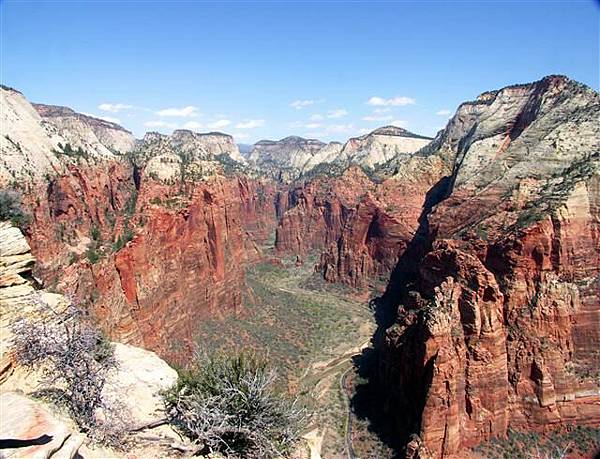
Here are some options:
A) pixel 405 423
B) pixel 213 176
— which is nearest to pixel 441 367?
pixel 405 423

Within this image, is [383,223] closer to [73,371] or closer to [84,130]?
[73,371]

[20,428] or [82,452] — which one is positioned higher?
[20,428]

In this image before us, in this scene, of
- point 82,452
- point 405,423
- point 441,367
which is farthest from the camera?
point 405,423

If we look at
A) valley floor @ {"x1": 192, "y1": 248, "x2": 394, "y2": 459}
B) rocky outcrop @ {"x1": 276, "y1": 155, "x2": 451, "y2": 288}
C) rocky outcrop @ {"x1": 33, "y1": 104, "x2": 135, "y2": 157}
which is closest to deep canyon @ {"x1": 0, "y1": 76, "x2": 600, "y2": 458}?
valley floor @ {"x1": 192, "y1": 248, "x2": 394, "y2": 459}

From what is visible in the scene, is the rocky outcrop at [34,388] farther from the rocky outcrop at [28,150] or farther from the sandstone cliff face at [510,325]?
the rocky outcrop at [28,150]

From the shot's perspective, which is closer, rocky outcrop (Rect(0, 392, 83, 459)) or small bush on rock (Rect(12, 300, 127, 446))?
rocky outcrop (Rect(0, 392, 83, 459))

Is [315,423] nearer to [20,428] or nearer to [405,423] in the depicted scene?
[405,423]

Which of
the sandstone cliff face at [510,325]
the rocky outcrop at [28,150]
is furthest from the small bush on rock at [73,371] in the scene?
the rocky outcrop at [28,150]

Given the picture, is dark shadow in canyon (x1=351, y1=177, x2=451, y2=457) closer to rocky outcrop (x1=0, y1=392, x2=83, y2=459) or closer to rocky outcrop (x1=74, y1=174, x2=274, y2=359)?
rocky outcrop (x1=74, y1=174, x2=274, y2=359)
